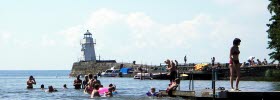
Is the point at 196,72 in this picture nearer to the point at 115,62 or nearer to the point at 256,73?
the point at 256,73

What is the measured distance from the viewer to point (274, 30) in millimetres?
66875

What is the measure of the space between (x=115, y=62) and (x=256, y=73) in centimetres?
7924

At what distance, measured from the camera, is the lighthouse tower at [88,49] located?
145625 millimetres

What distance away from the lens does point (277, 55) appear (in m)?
66.4

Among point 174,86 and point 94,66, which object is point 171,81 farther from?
point 94,66

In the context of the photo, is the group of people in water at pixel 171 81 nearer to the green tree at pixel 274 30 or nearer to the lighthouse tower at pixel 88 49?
the green tree at pixel 274 30

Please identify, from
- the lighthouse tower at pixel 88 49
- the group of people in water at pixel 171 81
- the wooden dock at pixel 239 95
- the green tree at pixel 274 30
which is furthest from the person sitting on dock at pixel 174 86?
the lighthouse tower at pixel 88 49

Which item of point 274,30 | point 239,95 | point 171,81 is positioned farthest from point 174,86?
point 274,30

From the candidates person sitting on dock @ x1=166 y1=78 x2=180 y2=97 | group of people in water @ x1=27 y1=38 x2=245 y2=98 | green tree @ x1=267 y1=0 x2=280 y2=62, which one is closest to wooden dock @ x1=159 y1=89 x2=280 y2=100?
group of people in water @ x1=27 y1=38 x2=245 y2=98

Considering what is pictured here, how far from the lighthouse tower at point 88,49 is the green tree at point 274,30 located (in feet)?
260

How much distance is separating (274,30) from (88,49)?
8527 cm

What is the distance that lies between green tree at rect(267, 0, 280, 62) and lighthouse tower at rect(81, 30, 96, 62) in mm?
79140

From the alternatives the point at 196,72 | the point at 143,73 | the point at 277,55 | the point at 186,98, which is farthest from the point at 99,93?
the point at 143,73

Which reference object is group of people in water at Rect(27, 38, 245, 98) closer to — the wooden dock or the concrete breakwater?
the wooden dock
